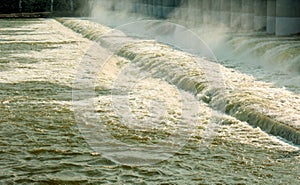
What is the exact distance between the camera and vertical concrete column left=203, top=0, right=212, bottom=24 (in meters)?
31.2

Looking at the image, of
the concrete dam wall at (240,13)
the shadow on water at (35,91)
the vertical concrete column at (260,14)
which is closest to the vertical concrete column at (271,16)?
the concrete dam wall at (240,13)

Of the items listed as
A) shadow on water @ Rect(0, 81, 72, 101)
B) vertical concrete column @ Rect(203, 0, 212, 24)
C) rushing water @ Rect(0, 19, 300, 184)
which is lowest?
shadow on water @ Rect(0, 81, 72, 101)

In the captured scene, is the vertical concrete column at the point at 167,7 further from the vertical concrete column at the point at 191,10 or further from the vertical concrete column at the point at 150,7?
the vertical concrete column at the point at 150,7

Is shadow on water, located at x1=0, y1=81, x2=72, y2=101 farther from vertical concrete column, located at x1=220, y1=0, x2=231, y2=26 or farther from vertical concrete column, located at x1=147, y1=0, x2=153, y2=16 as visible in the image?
vertical concrete column, located at x1=147, y1=0, x2=153, y2=16

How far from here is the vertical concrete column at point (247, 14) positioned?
26.6 metres

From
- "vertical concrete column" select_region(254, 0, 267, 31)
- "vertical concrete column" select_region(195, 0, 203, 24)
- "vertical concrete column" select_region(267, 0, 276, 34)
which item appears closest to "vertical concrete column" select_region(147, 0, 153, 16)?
"vertical concrete column" select_region(195, 0, 203, 24)

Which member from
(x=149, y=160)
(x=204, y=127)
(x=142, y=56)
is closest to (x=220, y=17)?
(x=142, y=56)

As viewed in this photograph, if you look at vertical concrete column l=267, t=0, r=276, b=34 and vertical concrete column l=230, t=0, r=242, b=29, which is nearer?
vertical concrete column l=267, t=0, r=276, b=34

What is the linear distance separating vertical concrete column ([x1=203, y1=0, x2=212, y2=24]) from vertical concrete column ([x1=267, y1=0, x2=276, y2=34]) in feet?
24.1

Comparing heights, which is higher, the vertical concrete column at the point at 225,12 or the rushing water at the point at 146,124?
the vertical concrete column at the point at 225,12

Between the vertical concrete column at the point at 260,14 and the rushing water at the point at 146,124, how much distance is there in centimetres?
787

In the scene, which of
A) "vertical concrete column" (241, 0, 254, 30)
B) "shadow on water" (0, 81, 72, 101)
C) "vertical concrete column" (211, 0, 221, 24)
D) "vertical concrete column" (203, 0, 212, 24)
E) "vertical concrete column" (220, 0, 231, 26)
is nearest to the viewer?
"shadow on water" (0, 81, 72, 101)

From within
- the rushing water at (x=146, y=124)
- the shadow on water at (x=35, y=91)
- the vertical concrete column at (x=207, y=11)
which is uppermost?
the vertical concrete column at (x=207, y=11)

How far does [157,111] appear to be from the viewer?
12047 millimetres
